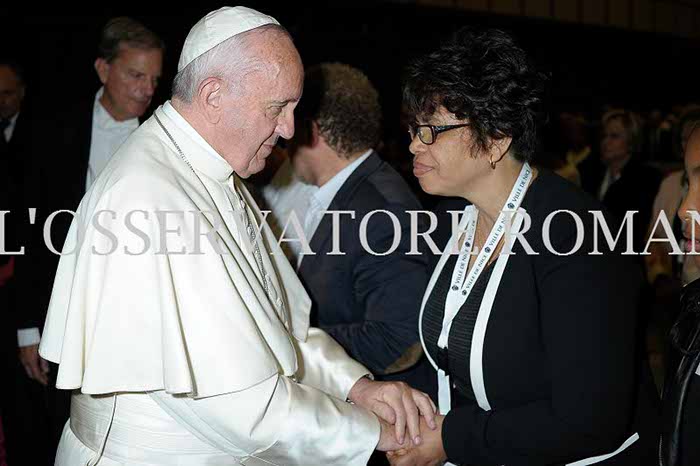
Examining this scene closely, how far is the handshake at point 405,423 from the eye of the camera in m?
2.09

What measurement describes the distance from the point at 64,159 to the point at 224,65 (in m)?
1.96

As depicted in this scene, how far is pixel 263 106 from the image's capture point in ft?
6.16

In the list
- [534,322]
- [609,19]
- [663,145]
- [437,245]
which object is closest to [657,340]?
[437,245]

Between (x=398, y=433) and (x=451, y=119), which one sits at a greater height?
(x=451, y=119)

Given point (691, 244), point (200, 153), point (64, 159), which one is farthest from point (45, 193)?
point (691, 244)

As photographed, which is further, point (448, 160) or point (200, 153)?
point (448, 160)

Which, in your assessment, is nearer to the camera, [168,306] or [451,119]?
[168,306]

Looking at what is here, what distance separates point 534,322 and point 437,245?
593 mm

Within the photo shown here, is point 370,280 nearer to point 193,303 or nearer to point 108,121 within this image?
point 193,303

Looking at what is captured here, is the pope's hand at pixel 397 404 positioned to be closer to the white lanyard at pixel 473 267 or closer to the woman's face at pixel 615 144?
the white lanyard at pixel 473 267

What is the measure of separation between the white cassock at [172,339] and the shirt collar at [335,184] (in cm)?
90

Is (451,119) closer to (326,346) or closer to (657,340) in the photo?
(326,346)

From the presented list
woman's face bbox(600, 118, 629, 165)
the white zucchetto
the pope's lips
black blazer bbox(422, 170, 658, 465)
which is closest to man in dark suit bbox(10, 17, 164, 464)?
the white zucchetto

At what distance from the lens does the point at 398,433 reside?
2104 mm
